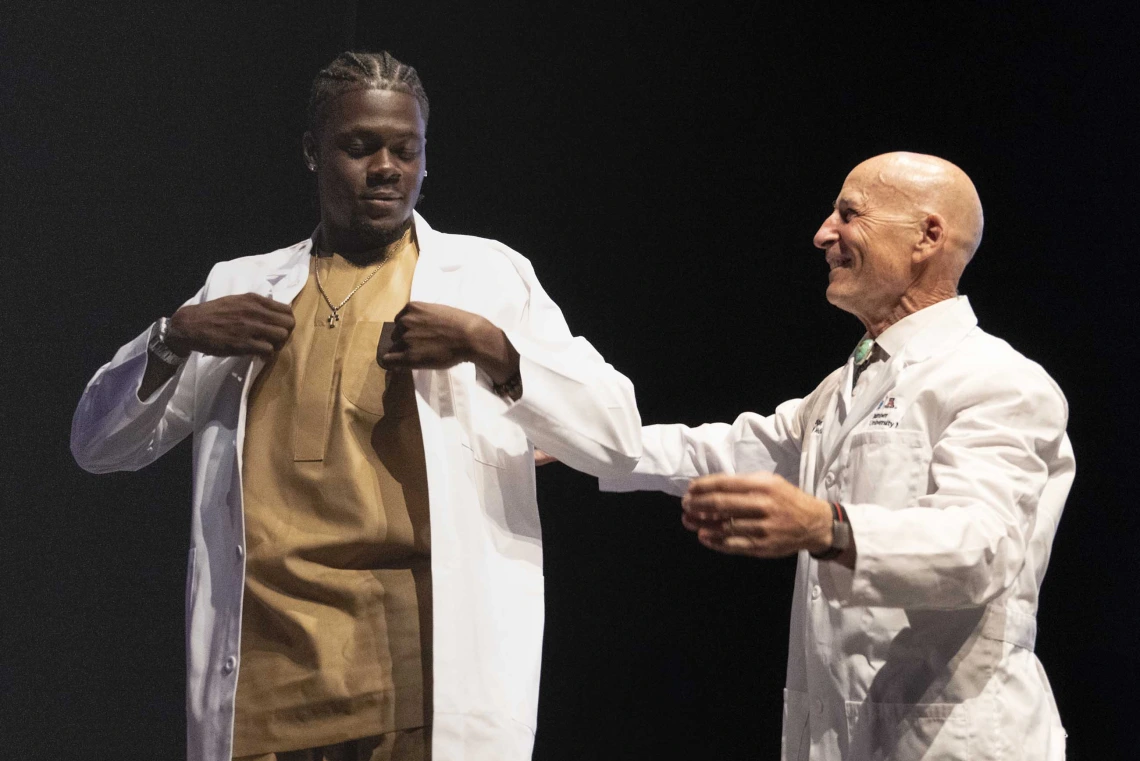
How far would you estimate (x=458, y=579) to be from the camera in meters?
2.09

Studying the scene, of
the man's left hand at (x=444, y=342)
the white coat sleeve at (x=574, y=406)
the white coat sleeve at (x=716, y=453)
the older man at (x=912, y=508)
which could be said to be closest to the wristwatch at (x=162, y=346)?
the man's left hand at (x=444, y=342)

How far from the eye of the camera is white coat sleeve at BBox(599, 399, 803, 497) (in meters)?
2.53

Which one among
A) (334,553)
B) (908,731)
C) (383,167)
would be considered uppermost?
(383,167)

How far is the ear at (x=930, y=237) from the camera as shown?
225 centimetres

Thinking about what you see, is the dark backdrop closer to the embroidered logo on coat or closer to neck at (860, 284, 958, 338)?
neck at (860, 284, 958, 338)

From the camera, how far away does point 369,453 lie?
7.05 feet

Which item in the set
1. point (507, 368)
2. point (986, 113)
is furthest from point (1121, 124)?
point (507, 368)

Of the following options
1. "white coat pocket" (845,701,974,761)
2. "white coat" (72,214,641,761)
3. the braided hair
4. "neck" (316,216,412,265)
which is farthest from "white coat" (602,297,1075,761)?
the braided hair

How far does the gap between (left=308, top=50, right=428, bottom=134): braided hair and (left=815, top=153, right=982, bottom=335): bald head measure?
78 centimetres

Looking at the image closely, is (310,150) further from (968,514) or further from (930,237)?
(968,514)

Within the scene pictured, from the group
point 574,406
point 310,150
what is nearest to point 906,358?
point 574,406

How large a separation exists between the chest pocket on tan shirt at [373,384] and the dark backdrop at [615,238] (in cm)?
90

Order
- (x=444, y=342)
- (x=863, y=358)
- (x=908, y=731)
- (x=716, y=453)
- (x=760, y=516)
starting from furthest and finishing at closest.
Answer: (x=716, y=453)
(x=863, y=358)
(x=444, y=342)
(x=908, y=731)
(x=760, y=516)

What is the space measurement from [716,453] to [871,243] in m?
0.53
